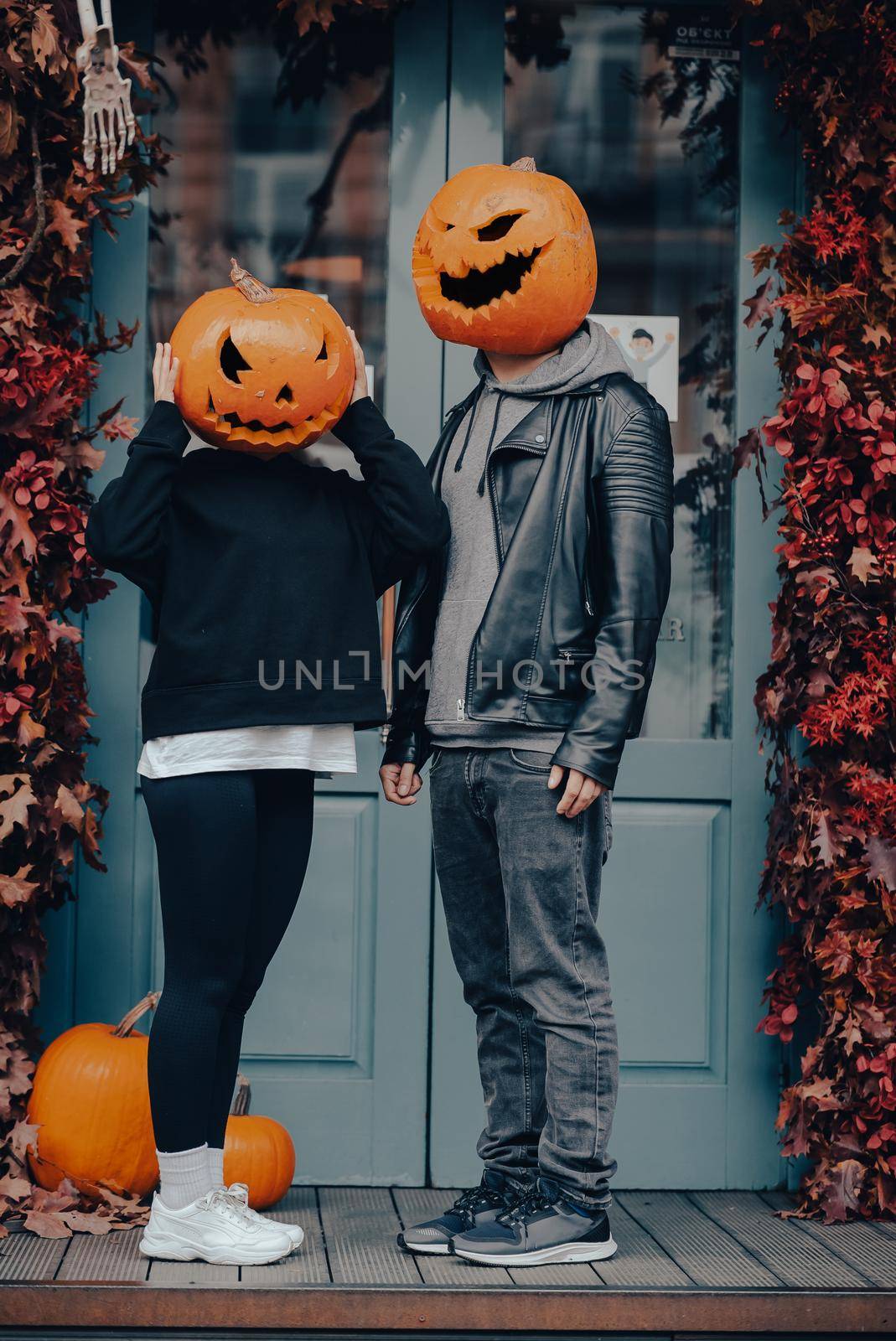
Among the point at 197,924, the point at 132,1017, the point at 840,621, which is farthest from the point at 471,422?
the point at 132,1017

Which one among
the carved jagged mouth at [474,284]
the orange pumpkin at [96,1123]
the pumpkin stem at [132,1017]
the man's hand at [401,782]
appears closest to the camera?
the carved jagged mouth at [474,284]

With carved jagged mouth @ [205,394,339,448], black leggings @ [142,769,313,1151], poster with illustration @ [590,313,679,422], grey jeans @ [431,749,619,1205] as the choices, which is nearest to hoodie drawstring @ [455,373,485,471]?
carved jagged mouth @ [205,394,339,448]

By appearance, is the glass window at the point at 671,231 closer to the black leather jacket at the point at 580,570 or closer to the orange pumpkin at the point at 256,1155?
the black leather jacket at the point at 580,570

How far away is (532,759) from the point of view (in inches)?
116

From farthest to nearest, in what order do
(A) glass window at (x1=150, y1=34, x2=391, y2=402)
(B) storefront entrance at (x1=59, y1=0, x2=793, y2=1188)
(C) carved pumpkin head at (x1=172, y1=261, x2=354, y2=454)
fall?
(A) glass window at (x1=150, y1=34, x2=391, y2=402) < (B) storefront entrance at (x1=59, y1=0, x2=793, y2=1188) < (C) carved pumpkin head at (x1=172, y1=261, x2=354, y2=454)

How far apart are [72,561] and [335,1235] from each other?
5.17 feet

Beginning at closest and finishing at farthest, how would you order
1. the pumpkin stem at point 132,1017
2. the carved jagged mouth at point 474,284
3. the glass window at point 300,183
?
the carved jagged mouth at point 474,284, the pumpkin stem at point 132,1017, the glass window at point 300,183

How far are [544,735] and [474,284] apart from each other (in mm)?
862

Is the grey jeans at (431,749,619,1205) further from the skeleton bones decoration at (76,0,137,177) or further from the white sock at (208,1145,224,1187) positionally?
the skeleton bones decoration at (76,0,137,177)

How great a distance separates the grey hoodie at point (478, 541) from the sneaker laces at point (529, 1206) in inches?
33.3

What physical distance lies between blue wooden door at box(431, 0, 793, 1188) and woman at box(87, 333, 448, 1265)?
3.26 ft

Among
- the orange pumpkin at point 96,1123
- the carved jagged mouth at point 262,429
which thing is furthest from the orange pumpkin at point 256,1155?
the carved jagged mouth at point 262,429

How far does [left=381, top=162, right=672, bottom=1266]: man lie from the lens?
293 cm

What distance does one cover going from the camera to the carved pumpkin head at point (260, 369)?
9.32ft
